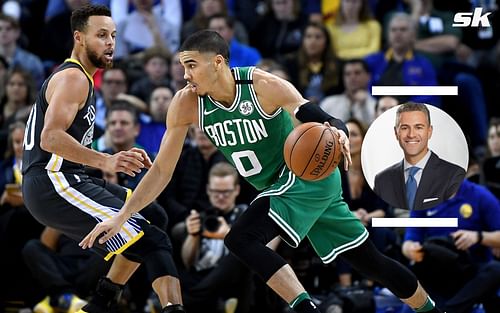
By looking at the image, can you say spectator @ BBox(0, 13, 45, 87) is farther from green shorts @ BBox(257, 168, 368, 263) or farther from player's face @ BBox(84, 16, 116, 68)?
green shorts @ BBox(257, 168, 368, 263)

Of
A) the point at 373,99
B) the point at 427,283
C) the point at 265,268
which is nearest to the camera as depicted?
the point at 265,268

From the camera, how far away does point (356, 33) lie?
11266 millimetres

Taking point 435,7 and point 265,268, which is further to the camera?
point 435,7

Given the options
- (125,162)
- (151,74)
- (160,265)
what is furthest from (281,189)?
(151,74)

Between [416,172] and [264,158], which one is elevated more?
[264,158]

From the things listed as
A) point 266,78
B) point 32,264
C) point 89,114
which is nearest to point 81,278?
point 32,264

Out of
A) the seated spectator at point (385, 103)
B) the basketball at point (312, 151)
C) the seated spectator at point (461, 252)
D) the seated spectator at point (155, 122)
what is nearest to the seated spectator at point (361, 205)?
the seated spectator at point (385, 103)

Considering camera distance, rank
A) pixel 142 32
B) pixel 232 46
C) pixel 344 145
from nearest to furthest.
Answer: pixel 344 145, pixel 232 46, pixel 142 32

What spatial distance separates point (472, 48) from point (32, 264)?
5.22 meters

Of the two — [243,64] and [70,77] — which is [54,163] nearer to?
[70,77]

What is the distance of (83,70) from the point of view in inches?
254

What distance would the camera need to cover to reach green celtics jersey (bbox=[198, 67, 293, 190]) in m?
6.36

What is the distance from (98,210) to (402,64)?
4.36m

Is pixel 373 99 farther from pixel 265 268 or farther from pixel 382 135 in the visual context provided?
pixel 265 268
